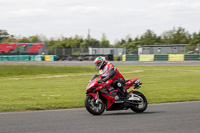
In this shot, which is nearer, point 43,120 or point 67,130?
point 67,130

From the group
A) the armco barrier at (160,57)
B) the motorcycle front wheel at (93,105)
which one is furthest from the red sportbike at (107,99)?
the armco barrier at (160,57)

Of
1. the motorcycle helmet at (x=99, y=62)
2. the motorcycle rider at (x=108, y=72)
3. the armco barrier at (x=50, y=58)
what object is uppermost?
the motorcycle helmet at (x=99, y=62)

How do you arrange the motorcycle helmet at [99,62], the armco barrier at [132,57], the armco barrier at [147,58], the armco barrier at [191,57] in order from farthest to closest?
the armco barrier at [132,57] → the armco barrier at [147,58] → the armco barrier at [191,57] → the motorcycle helmet at [99,62]

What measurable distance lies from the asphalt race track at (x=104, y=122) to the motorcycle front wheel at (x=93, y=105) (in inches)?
6.1

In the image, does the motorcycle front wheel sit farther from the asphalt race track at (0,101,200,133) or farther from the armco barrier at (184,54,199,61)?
the armco barrier at (184,54,199,61)

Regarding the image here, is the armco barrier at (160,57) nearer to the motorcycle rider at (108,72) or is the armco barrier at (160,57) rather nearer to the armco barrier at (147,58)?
A: the armco barrier at (147,58)

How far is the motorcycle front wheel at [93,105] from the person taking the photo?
8.18 m

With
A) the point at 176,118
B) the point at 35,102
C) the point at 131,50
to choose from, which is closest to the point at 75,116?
the point at 176,118

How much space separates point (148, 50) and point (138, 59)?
58.0 feet

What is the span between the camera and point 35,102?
11148mm

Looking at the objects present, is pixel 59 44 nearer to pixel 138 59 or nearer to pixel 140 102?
pixel 138 59

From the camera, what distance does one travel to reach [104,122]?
7227 mm

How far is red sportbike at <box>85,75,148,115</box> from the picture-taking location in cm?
817

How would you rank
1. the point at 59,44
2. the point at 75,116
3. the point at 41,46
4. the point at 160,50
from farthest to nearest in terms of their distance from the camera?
1. the point at 59,44
2. the point at 41,46
3. the point at 160,50
4. the point at 75,116
